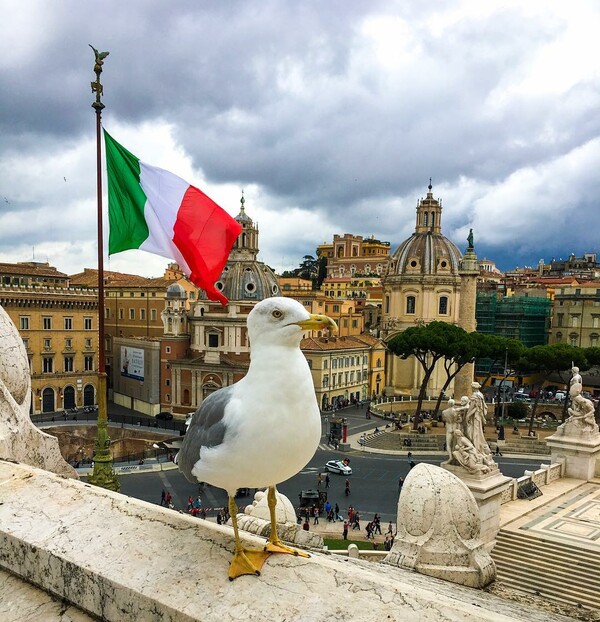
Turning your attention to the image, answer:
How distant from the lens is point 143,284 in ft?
182

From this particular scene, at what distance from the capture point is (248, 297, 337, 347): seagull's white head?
11.1ft

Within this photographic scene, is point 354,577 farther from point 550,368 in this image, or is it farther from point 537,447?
point 550,368

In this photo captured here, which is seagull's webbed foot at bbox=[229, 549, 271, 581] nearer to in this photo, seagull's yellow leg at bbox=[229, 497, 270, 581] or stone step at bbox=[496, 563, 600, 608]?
seagull's yellow leg at bbox=[229, 497, 270, 581]

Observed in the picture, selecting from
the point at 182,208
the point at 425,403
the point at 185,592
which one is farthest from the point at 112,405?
the point at 185,592

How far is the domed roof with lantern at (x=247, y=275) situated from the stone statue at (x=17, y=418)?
39.1m

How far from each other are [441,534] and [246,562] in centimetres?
405

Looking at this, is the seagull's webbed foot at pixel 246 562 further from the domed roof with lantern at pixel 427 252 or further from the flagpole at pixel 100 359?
the domed roof with lantern at pixel 427 252

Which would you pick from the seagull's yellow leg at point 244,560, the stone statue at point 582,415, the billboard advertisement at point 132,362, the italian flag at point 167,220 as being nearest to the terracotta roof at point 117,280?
the billboard advertisement at point 132,362

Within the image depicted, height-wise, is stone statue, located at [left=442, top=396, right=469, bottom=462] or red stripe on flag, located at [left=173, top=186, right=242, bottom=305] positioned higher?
red stripe on flag, located at [left=173, top=186, right=242, bottom=305]

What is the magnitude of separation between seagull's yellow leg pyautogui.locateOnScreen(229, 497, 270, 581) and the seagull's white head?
1.06 m

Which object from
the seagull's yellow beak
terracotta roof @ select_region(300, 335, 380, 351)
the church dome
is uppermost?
the seagull's yellow beak

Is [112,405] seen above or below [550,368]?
below

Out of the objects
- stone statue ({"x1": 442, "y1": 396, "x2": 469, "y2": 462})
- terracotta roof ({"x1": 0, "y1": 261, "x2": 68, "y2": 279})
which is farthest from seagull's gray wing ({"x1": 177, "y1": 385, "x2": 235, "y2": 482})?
terracotta roof ({"x1": 0, "y1": 261, "x2": 68, "y2": 279})

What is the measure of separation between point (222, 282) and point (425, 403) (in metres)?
19.0
